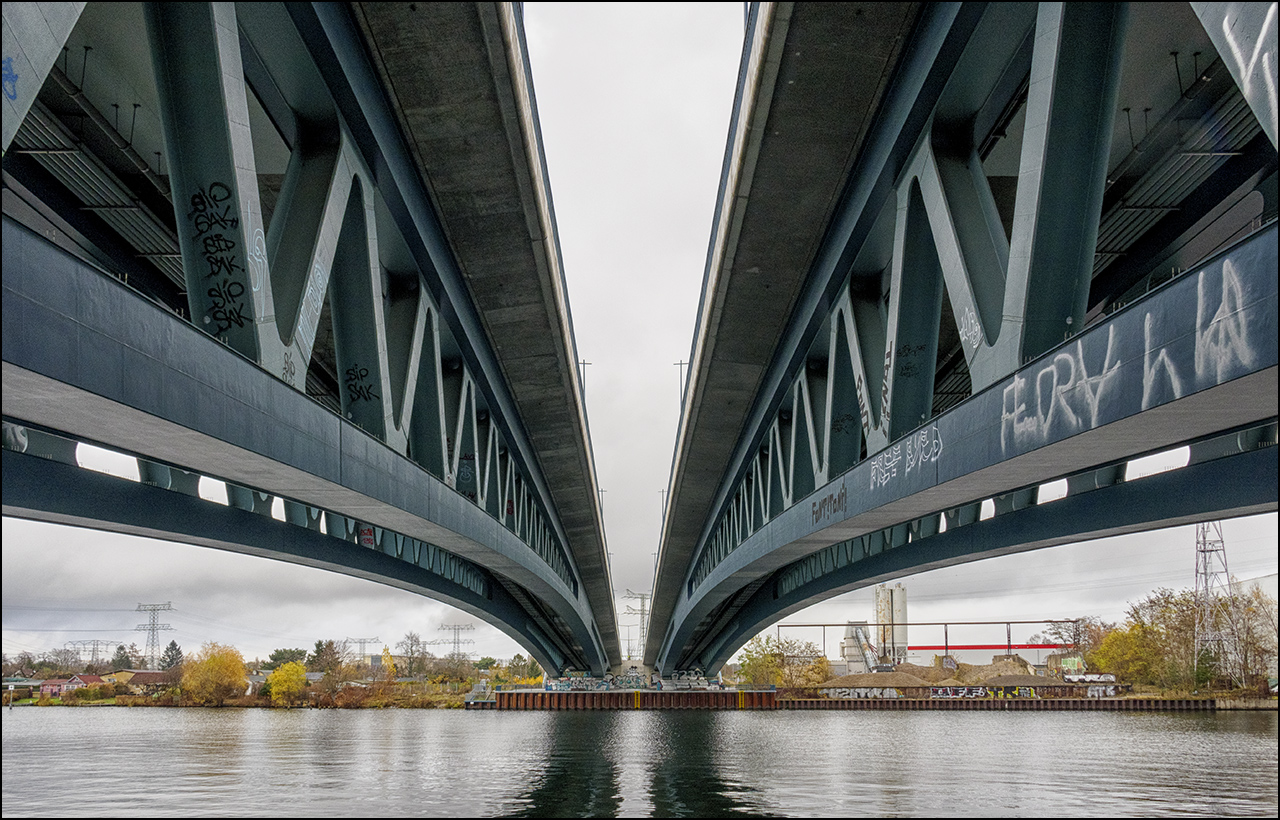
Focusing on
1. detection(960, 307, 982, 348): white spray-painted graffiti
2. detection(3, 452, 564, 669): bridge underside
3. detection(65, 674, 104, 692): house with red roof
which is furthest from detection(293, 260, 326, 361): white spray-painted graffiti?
detection(65, 674, 104, 692): house with red roof

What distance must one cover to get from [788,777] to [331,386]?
1601 cm

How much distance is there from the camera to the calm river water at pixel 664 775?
634 inches

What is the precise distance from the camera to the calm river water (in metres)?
16.1

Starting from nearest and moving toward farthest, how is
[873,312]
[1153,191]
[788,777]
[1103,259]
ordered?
[1153,191], [1103,259], [873,312], [788,777]

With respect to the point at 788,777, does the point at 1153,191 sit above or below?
above

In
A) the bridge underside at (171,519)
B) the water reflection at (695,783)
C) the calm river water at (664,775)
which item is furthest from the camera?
the calm river water at (664,775)

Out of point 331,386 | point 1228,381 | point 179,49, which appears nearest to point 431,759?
point 331,386

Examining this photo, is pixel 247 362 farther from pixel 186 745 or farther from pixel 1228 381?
pixel 186 745

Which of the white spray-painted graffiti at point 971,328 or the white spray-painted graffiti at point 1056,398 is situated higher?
the white spray-painted graffiti at point 971,328

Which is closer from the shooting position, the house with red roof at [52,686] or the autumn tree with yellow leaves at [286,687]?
the house with red roof at [52,686]

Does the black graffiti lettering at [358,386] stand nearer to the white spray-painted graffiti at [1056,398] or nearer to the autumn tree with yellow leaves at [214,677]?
the white spray-painted graffiti at [1056,398]

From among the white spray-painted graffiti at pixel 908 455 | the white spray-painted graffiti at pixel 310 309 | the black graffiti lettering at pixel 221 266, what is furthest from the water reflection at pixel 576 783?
the black graffiti lettering at pixel 221 266

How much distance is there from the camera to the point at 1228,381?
22.7 feet

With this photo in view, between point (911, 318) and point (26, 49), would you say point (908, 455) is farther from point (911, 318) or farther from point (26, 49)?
point (26, 49)
